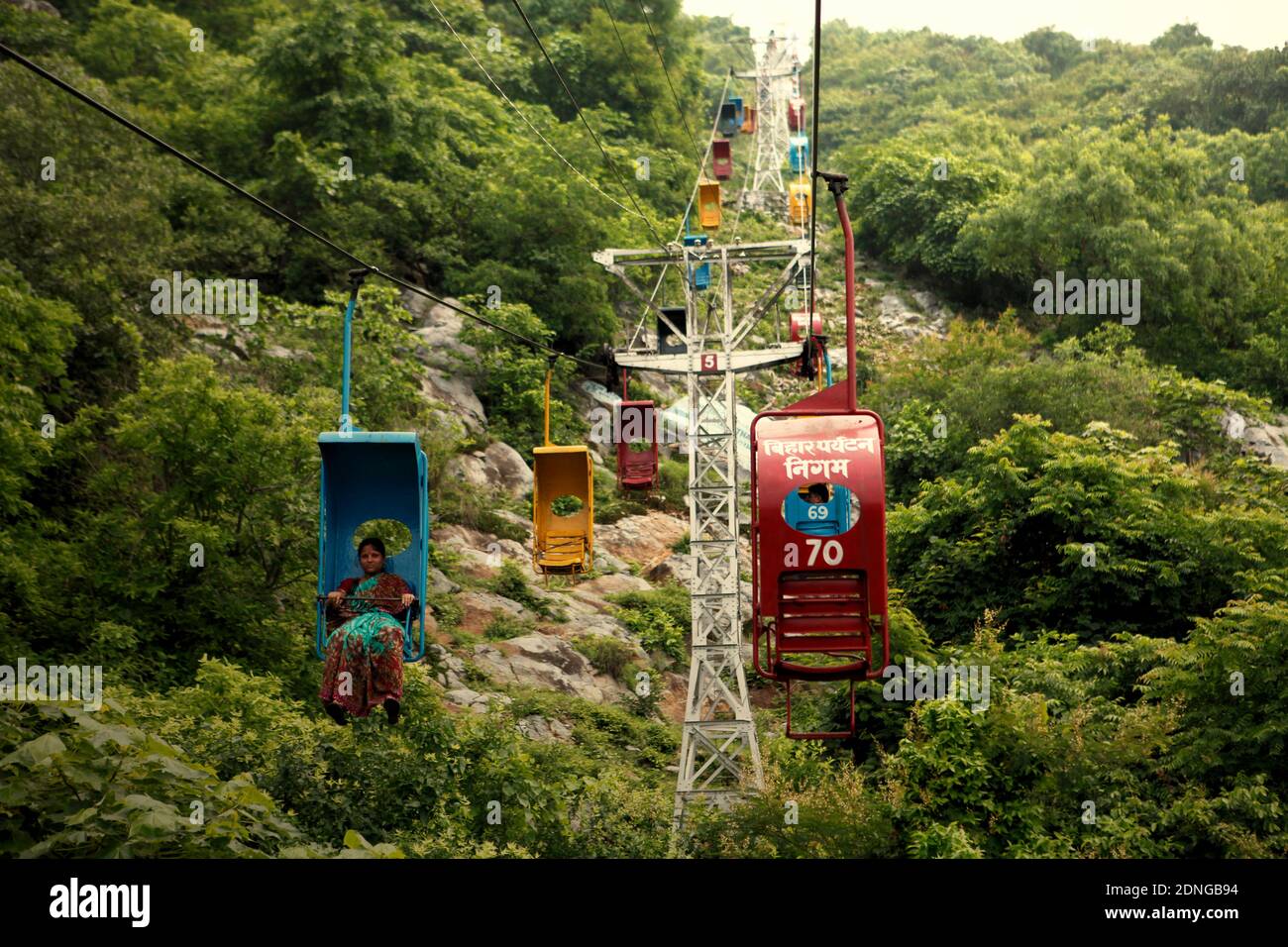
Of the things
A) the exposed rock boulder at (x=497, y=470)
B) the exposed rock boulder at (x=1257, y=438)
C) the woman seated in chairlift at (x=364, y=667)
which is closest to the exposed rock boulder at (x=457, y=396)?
the exposed rock boulder at (x=497, y=470)

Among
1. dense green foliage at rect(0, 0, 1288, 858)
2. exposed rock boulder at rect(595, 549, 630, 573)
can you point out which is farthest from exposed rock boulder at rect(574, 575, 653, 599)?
dense green foliage at rect(0, 0, 1288, 858)

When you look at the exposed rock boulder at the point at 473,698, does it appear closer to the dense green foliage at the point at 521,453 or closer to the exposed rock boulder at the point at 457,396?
the dense green foliage at the point at 521,453

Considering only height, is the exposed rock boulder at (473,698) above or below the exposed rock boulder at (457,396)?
below

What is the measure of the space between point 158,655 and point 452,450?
8.87 metres

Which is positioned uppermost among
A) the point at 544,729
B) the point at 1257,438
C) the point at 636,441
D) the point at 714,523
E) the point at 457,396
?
the point at 457,396

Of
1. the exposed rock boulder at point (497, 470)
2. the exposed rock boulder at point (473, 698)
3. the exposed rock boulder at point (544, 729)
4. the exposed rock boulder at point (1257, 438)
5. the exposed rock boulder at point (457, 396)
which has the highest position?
the exposed rock boulder at point (457, 396)

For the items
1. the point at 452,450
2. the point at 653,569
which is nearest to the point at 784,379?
the point at 653,569

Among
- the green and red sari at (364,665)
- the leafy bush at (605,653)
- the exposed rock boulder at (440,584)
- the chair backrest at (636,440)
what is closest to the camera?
the green and red sari at (364,665)

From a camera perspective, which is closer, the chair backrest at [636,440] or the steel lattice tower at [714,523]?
the steel lattice tower at [714,523]

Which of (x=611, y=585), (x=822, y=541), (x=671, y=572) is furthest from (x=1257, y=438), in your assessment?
(x=822, y=541)

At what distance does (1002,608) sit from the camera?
23.2 m

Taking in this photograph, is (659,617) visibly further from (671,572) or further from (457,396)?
(457,396)

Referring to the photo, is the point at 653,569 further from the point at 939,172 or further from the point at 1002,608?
the point at 939,172

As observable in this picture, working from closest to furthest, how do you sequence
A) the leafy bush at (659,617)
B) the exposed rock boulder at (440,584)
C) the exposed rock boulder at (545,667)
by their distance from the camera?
→ the exposed rock boulder at (545,667)
the exposed rock boulder at (440,584)
the leafy bush at (659,617)
